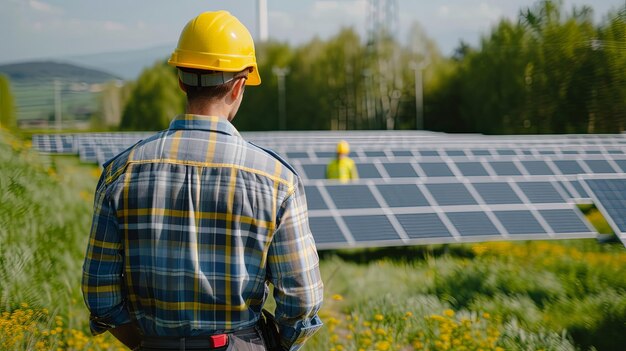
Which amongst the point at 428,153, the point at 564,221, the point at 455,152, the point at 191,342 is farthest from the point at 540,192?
the point at 191,342

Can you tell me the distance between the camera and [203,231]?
2346 mm

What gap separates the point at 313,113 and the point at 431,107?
12018 millimetres

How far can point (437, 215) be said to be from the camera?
28.8 ft

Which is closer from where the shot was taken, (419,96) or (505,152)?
(505,152)

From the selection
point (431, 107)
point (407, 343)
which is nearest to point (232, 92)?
point (407, 343)

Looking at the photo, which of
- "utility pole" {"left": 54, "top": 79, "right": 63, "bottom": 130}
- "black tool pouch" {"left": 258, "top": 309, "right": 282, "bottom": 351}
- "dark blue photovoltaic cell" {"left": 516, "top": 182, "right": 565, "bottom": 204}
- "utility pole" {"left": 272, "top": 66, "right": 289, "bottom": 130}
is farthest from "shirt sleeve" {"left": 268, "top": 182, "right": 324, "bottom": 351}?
"utility pole" {"left": 54, "top": 79, "right": 63, "bottom": 130}

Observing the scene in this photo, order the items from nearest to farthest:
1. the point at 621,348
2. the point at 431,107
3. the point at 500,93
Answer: the point at 621,348, the point at 500,93, the point at 431,107

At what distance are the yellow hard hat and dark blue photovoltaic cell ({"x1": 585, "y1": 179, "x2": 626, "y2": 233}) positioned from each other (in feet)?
10.5

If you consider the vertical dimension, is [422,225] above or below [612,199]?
below

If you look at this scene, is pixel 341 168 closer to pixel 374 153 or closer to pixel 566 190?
pixel 566 190

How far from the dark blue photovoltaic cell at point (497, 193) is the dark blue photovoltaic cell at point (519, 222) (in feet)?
1.00

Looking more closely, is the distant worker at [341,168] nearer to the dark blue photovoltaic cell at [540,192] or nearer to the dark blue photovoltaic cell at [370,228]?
the dark blue photovoltaic cell at [370,228]

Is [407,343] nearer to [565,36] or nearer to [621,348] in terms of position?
[621,348]

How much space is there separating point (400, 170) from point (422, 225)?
8.08ft
